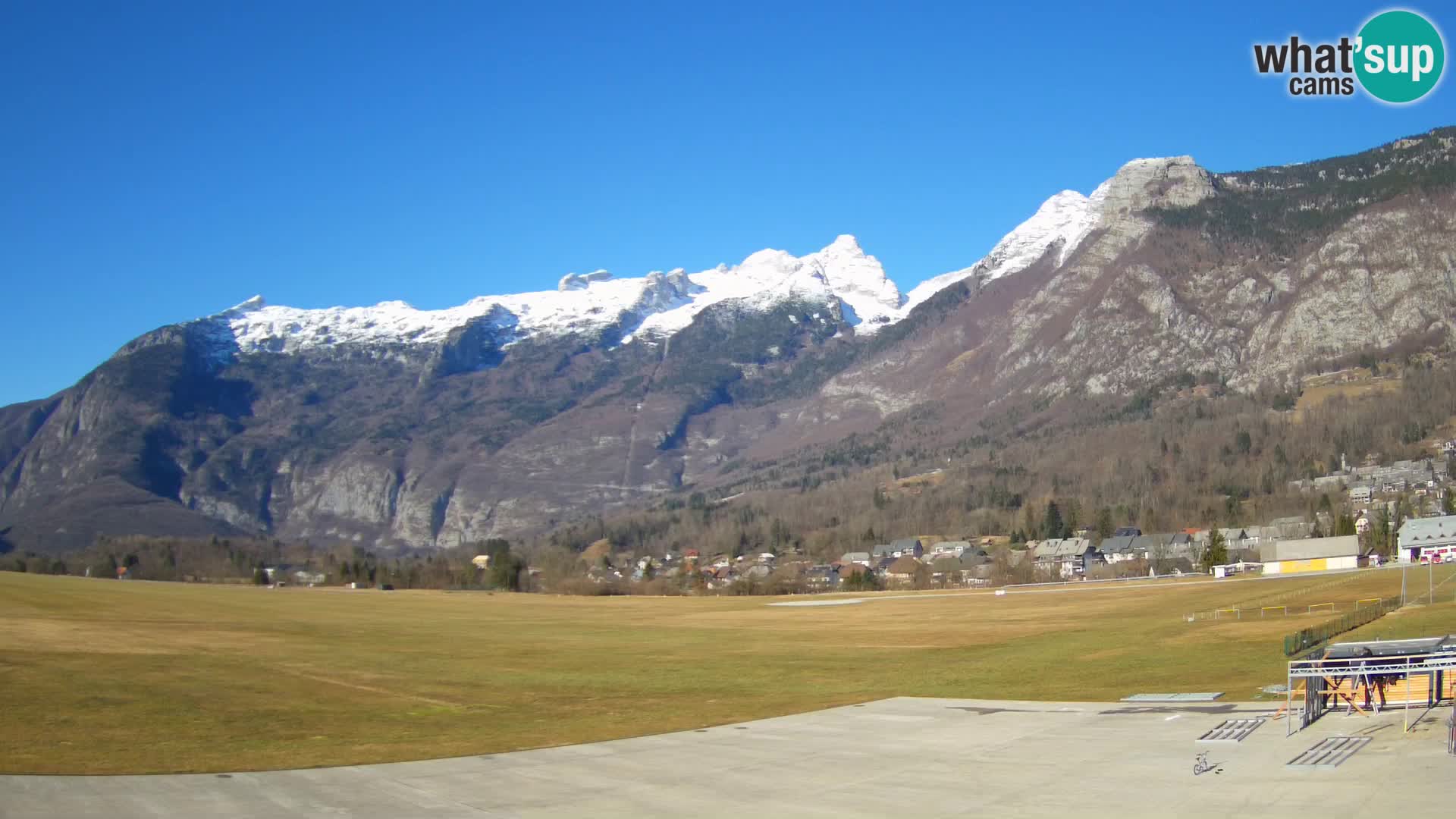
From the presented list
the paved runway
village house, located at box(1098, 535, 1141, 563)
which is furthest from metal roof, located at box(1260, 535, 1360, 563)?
the paved runway

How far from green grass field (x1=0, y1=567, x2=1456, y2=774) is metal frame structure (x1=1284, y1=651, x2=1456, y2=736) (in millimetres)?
6918

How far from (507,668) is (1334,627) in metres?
36.9

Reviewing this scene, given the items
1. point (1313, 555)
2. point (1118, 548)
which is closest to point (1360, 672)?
point (1313, 555)

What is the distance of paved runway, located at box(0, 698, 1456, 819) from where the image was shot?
24.1 m

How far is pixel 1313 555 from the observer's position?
127625mm

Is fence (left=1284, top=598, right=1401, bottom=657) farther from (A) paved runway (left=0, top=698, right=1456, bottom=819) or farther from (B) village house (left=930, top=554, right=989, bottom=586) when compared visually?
(B) village house (left=930, top=554, right=989, bottom=586)

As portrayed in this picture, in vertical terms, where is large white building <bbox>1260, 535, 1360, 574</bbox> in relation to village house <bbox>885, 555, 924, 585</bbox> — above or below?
above

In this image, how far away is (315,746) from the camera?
1291 inches

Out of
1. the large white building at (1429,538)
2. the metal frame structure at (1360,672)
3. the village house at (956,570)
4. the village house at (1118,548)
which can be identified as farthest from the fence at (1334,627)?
the village house at (1118,548)

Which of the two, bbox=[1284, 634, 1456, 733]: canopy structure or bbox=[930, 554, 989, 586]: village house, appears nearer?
bbox=[1284, 634, 1456, 733]: canopy structure

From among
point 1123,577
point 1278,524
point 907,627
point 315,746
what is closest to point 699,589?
point 1123,577

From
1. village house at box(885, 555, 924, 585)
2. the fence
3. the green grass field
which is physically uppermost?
the fence

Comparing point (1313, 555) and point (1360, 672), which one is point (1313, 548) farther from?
point (1360, 672)

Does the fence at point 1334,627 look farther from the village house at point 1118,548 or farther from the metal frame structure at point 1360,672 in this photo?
the village house at point 1118,548
